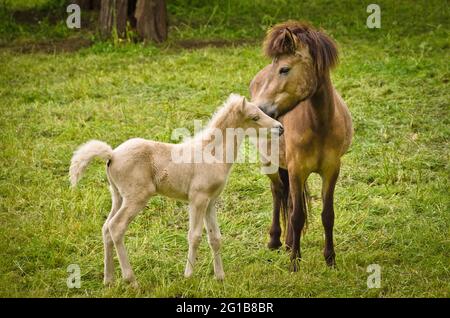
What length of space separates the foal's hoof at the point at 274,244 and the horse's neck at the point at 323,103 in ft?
4.63

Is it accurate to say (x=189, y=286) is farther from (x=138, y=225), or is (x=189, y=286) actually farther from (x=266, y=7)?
(x=266, y=7)

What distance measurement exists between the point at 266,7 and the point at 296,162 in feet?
34.5

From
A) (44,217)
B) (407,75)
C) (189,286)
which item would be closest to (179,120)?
(44,217)

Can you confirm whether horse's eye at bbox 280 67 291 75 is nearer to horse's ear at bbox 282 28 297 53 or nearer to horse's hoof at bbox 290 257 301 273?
horse's ear at bbox 282 28 297 53

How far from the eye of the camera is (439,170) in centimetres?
859

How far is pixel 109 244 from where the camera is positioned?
569 cm

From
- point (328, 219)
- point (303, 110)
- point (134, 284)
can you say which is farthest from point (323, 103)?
point (134, 284)

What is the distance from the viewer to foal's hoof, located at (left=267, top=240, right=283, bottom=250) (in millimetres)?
6989

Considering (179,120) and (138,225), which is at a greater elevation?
(179,120)

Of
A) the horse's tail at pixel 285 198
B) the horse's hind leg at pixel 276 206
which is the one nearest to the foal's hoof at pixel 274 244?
the horse's hind leg at pixel 276 206

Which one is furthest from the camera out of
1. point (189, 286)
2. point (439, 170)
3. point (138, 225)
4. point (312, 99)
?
point (439, 170)

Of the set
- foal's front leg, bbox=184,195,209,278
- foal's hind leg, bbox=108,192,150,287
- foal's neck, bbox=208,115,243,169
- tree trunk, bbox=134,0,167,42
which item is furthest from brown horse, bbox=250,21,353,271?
tree trunk, bbox=134,0,167,42

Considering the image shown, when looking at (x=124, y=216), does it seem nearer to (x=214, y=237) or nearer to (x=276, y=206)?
(x=214, y=237)

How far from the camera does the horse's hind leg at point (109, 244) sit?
18.6ft
